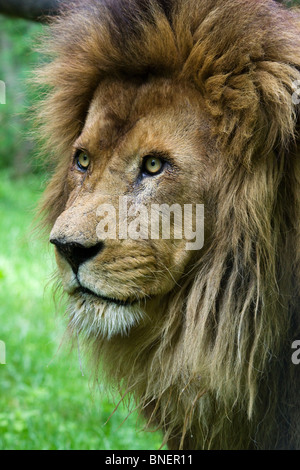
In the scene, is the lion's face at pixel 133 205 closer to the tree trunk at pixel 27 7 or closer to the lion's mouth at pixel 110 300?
the lion's mouth at pixel 110 300

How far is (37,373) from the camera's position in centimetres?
493

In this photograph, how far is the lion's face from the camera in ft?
7.30

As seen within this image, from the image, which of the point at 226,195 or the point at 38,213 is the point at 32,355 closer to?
the point at 38,213

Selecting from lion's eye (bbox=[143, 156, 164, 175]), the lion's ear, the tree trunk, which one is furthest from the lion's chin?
the tree trunk

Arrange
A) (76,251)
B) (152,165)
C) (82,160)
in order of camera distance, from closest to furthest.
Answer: (76,251)
(152,165)
(82,160)

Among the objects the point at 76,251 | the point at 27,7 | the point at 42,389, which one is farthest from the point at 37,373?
the point at 76,251

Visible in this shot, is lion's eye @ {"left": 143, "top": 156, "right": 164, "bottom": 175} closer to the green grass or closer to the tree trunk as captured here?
the green grass

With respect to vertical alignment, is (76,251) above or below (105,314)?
above

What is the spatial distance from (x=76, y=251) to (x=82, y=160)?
0.51 metres

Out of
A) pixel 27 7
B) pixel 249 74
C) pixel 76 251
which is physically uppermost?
pixel 27 7

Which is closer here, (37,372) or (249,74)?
(249,74)

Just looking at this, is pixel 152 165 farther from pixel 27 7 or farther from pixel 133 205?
pixel 27 7

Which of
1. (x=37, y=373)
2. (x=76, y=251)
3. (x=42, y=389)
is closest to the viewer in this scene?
(x=76, y=251)

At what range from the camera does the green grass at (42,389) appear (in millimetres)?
3682
